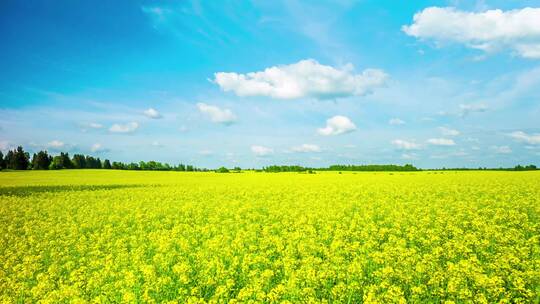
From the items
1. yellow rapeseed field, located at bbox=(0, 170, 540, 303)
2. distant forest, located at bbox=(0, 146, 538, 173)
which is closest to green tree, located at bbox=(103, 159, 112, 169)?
distant forest, located at bbox=(0, 146, 538, 173)

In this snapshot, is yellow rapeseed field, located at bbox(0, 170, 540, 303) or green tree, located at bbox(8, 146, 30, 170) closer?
yellow rapeseed field, located at bbox(0, 170, 540, 303)

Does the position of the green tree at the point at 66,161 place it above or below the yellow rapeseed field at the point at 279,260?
above

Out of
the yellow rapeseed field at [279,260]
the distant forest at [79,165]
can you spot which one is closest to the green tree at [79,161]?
the distant forest at [79,165]

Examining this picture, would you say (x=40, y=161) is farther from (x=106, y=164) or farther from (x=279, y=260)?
(x=279, y=260)

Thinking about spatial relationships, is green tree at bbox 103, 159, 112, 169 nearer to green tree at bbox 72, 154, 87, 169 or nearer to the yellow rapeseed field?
green tree at bbox 72, 154, 87, 169

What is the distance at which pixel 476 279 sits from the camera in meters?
8.27

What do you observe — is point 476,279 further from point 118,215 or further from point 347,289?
point 118,215

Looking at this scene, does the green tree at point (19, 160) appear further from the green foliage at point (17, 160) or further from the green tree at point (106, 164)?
the green tree at point (106, 164)

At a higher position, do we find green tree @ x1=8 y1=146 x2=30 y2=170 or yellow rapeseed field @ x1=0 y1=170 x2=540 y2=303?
green tree @ x1=8 y1=146 x2=30 y2=170

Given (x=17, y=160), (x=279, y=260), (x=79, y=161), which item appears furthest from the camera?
(x=79, y=161)

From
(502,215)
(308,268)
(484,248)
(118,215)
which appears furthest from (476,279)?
(118,215)

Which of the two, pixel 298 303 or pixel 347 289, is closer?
pixel 298 303

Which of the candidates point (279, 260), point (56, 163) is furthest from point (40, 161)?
point (279, 260)

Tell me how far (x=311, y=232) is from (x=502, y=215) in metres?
10.2
